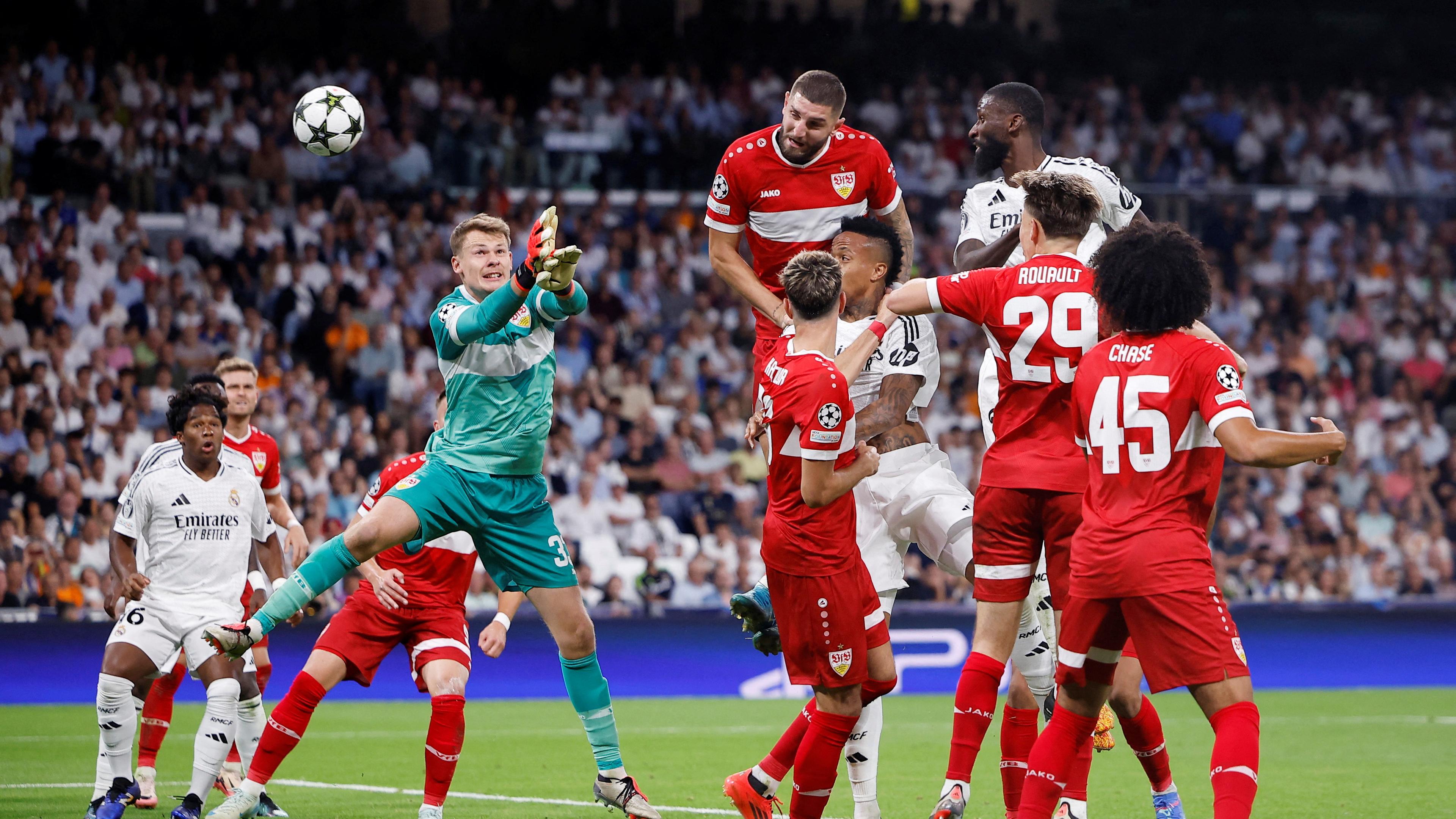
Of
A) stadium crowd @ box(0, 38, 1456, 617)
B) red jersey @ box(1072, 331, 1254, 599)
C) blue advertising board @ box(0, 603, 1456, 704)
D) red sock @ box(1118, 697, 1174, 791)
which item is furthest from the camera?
stadium crowd @ box(0, 38, 1456, 617)

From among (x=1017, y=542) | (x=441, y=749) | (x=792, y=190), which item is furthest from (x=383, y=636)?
(x=1017, y=542)

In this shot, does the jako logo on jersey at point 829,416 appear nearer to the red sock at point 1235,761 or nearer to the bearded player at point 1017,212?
the bearded player at point 1017,212

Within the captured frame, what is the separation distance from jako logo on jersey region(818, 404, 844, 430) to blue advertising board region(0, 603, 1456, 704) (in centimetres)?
932

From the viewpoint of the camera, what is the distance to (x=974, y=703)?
20.9ft

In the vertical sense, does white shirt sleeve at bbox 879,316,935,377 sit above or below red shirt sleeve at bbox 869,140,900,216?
below

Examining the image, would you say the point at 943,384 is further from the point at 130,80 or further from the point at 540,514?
the point at 540,514

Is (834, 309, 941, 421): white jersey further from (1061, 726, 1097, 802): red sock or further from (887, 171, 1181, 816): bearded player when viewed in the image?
(1061, 726, 1097, 802): red sock

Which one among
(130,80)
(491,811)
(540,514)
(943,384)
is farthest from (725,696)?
(130,80)

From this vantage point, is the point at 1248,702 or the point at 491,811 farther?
the point at 491,811

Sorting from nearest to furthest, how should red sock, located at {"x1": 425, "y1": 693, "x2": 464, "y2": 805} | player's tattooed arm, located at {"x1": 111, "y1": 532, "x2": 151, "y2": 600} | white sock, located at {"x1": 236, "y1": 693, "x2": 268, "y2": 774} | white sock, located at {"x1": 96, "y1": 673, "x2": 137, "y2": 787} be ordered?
red sock, located at {"x1": 425, "y1": 693, "x2": 464, "y2": 805} → white sock, located at {"x1": 96, "y1": 673, "x2": 137, "y2": 787} → player's tattooed arm, located at {"x1": 111, "y1": 532, "x2": 151, "y2": 600} → white sock, located at {"x1": 236, "y1": 693, "x2": 268, "y2": 774}

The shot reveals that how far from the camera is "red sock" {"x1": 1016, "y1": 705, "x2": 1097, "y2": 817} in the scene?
18.1 feet

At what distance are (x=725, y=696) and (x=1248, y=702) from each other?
36.6 feet

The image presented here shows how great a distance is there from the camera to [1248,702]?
5219 mm

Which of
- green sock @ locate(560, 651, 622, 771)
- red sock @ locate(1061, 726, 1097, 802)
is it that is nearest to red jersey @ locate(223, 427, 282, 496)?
green sock @ locate(560, 651, 622, 771)
